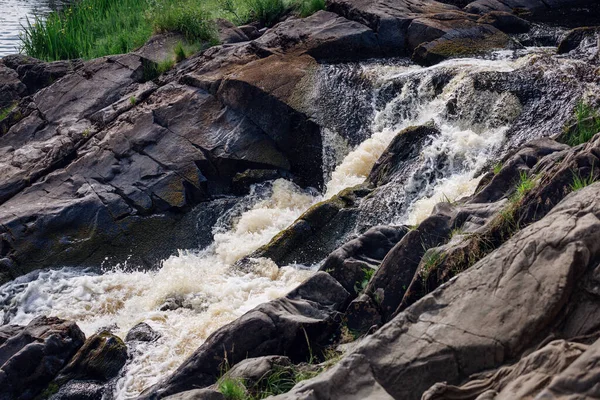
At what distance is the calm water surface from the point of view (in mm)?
21672

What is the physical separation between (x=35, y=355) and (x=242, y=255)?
3618 millimetres

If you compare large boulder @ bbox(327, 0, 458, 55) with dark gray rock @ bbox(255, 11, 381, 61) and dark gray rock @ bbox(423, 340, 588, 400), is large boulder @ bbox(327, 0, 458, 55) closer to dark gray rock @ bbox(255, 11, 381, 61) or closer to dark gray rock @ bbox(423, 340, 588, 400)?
dark gray rock @ bbox(255, 11, 381, 61)

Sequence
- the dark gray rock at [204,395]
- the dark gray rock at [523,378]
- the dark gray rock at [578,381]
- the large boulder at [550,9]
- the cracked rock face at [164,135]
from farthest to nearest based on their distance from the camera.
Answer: the large boulder at [550,9] → the cracked rock face at [164,135] → the dark gray rock at [204,395] → the dark gray rock at [523,378] → the dark gray rock at [578,381]

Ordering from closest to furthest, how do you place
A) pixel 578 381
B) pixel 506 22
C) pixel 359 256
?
1. pixel 578 381
2. pixel 359 256
3. pixel 506 22

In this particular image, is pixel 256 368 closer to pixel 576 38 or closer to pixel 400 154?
pixel 400 154

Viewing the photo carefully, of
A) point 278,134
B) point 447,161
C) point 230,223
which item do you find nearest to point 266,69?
point 278,134

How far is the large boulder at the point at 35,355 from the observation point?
29.0 feet

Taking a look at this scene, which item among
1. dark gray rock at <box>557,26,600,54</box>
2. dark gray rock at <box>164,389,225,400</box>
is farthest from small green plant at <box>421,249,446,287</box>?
dark gray rock at <box>557,26,600,54</box>

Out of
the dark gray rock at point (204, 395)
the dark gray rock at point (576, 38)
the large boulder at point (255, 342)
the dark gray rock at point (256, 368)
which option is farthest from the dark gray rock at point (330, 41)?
the dark gray rock at point (204, 395)

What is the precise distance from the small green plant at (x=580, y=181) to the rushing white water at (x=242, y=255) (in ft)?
15.0

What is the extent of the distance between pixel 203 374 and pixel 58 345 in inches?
112

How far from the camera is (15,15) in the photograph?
2555 cm

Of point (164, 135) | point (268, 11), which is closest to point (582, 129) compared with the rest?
point (164, 135)

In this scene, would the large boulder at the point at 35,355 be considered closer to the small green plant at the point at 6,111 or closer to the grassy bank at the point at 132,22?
the small green plant at the point at 6,111
